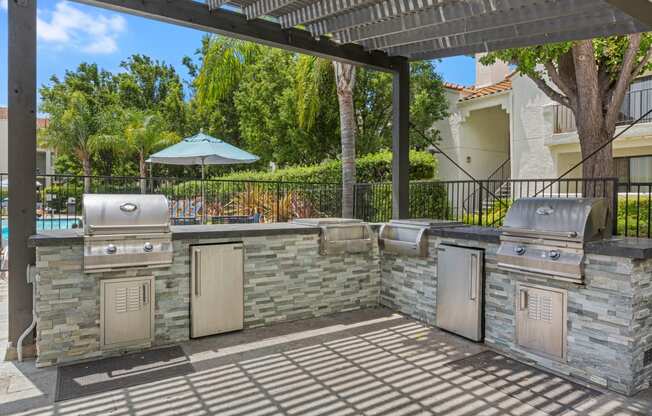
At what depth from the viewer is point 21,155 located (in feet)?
11.5

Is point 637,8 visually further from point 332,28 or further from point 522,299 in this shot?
point 332,28

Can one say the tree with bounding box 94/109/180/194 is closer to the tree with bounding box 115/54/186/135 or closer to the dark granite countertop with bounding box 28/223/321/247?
the tree with bounding box 115/54/186/135

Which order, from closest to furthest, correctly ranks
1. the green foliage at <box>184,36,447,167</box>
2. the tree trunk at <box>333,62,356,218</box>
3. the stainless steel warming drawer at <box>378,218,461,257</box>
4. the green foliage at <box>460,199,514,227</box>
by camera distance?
the stainless steel warming drawer at <box>378,218,461,257</box>
the green foliage at <box>460,199,514,227</box>
the tree trunk at <box>333,62,356,218</box>
the green foliage at <box>184,36,447,167</box>

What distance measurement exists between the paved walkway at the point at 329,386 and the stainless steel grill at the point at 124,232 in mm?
876

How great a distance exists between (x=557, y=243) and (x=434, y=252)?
139cm

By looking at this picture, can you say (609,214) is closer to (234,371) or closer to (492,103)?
(234,371)

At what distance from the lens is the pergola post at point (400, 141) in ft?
18.2

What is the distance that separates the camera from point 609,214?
11.8ft

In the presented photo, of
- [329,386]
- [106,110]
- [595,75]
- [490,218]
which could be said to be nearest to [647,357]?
[329,386]

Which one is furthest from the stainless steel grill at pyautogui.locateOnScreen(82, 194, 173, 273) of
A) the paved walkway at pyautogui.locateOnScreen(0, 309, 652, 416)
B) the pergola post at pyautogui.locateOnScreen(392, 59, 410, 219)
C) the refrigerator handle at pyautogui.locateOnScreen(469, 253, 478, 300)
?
the pergola post at pyautogui.locateOnScreen(392, 59, 410, 219)

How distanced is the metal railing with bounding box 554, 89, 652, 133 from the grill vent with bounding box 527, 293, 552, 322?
1018 centimetres

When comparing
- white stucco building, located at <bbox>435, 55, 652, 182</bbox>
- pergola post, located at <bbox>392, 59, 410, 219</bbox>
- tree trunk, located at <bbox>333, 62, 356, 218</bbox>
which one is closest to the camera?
pergola post, located at <bbox>392, 59, 410, 219</bbox>

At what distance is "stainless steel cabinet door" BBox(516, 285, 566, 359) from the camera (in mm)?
3447

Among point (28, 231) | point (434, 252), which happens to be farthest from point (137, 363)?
point (434, 252)
